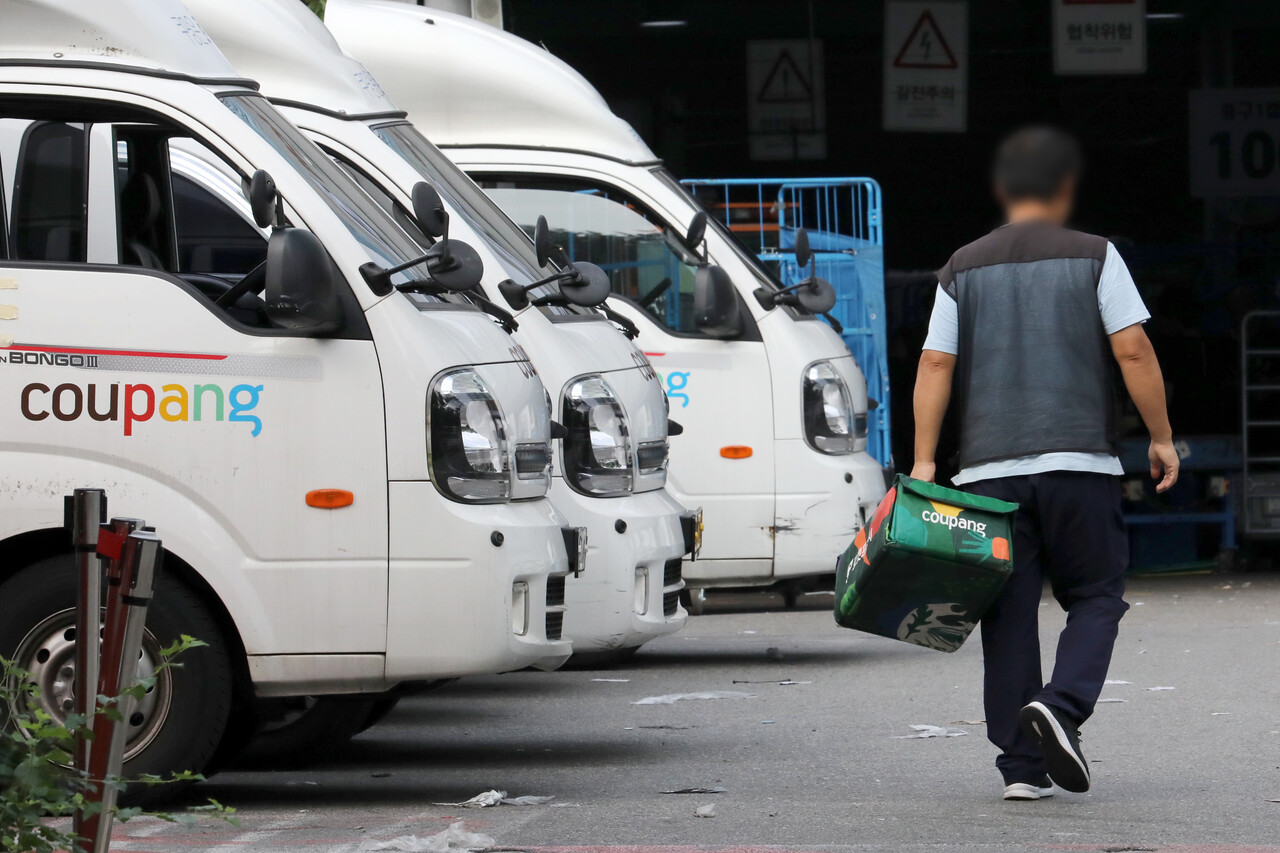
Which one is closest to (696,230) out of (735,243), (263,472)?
(735,243)

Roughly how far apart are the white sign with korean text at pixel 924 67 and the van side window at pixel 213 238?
11.2m

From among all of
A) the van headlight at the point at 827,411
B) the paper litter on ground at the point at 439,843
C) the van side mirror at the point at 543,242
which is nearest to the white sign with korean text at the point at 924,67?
the van headlight at the point at 827,411

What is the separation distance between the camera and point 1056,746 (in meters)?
5.30

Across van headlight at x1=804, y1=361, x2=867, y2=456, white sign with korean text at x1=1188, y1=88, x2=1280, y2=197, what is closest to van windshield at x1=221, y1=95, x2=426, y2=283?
van headlight at x1=804, y1=361, x2=867, y2=456

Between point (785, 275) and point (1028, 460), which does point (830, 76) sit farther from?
point (1028, 460)

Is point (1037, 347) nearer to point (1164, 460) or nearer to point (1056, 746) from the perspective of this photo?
point (1164, 460)

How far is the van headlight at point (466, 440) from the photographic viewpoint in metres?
5.53

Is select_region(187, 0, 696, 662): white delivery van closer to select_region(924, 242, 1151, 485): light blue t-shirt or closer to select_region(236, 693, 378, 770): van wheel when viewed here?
select_region(236, 693, 378, 770): van wheel

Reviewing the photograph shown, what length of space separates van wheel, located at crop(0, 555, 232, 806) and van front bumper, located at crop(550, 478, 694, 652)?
4.68ft

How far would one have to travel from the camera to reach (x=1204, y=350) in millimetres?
16562

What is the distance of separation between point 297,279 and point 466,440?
2.14ft

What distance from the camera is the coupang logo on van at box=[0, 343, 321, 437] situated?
545cm

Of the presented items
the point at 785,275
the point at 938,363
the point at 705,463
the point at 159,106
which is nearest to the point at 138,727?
the point at 159,106

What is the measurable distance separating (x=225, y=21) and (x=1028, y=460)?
3095 mm
